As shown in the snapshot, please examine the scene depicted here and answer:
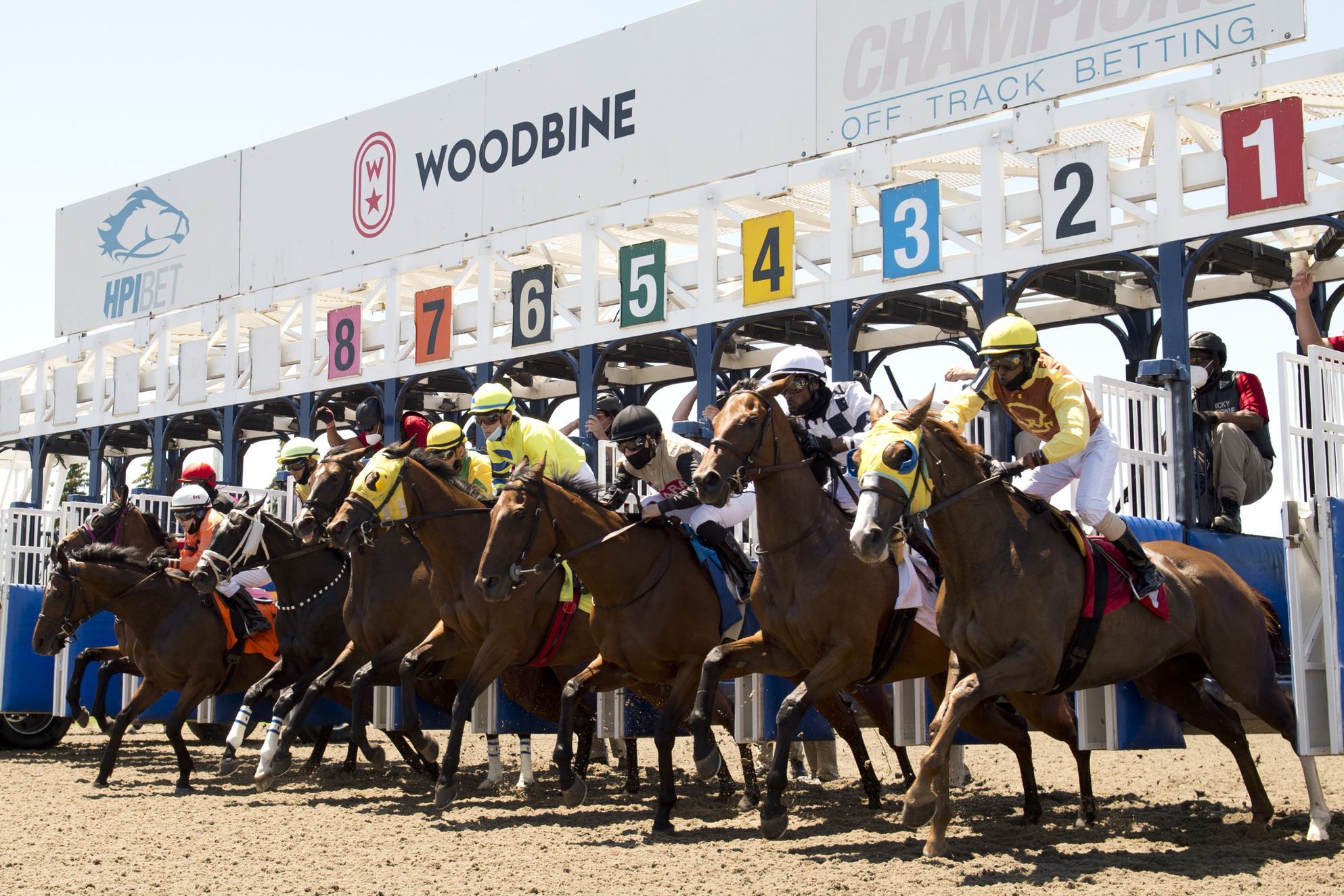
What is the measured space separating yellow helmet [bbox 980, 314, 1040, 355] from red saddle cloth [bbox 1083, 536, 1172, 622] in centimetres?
88

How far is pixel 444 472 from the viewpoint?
8.30 meters

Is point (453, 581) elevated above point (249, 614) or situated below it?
above

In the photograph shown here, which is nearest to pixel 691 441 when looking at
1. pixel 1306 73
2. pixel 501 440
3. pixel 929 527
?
pixel 501 440

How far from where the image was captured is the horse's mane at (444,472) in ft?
27.1

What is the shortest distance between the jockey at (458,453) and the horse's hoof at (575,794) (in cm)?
196

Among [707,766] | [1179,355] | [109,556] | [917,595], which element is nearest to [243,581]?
[109,556]

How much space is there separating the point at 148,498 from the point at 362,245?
4534 millimetres

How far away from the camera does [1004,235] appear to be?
1016cm

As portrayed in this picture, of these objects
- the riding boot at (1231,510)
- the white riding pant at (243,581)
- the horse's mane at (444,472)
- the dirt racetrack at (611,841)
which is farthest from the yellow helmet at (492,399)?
the riding boot at (1231,510)

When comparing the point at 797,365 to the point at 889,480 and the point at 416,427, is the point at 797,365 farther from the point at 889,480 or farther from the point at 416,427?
the point at 416,427

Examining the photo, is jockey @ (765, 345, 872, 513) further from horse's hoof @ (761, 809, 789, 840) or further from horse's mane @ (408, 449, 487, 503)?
horse's mane @ (408, 449, 487, 503)

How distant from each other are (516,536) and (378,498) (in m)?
1.38

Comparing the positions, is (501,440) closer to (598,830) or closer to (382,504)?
(382,504)

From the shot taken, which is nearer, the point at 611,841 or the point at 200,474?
the point at 611,841
